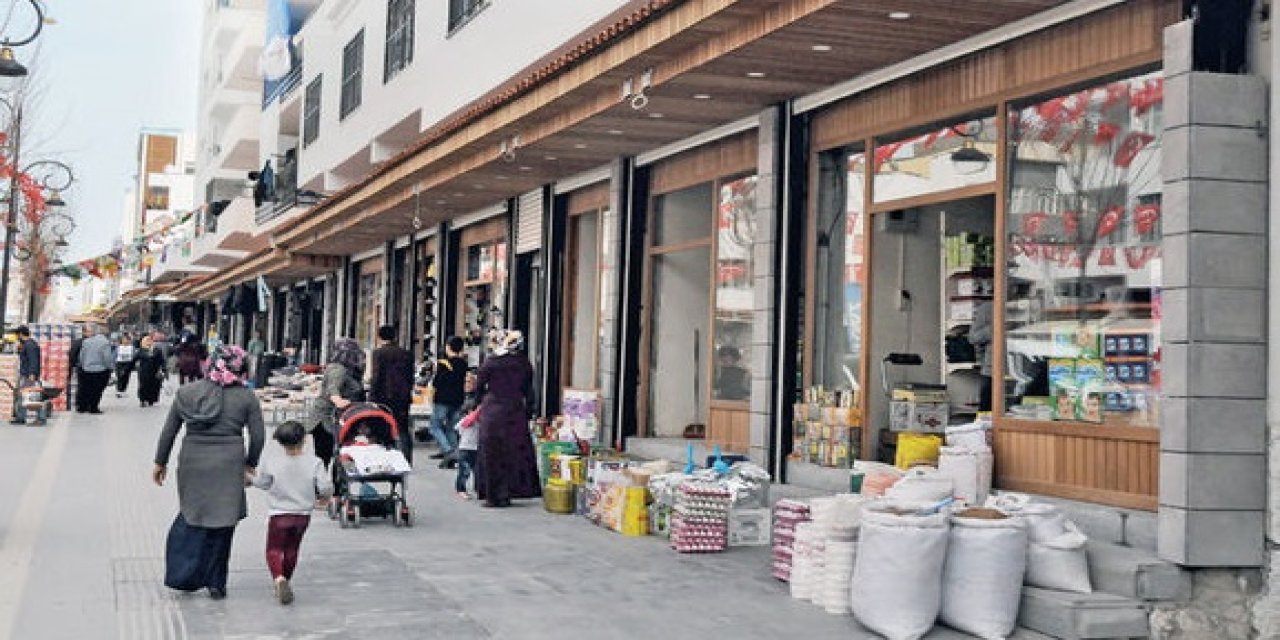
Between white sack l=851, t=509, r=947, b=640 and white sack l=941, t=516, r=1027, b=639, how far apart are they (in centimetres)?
12

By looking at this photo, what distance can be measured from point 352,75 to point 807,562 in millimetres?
25056

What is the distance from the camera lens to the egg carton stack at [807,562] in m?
8.23

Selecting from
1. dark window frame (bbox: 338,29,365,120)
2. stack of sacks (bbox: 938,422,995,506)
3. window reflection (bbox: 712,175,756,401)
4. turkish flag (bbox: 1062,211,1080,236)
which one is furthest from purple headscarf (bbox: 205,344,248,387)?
dark window frame (bbox: 338,29,365,120)

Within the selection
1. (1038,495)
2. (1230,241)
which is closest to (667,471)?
(1038,495)

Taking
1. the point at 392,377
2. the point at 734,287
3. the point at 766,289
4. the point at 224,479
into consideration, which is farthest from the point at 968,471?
the point at 392,377

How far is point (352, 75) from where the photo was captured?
102ft

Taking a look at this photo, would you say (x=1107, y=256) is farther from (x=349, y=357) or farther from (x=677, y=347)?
(x=677, y=347)

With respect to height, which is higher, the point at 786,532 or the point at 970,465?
the point at 970,465

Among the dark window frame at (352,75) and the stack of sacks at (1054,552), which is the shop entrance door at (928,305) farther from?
the dark window frame at (352,75)

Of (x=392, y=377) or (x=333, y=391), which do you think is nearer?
(x=333, y=391)

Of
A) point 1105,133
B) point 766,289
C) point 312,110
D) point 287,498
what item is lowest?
point 287,498

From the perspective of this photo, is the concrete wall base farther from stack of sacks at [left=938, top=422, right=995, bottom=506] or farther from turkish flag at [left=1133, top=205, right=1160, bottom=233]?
turkish flag at [left=1133, top=205, right=1160, bottom=233]

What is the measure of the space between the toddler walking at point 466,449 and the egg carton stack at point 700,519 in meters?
3.62

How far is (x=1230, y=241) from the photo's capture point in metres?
7.63
